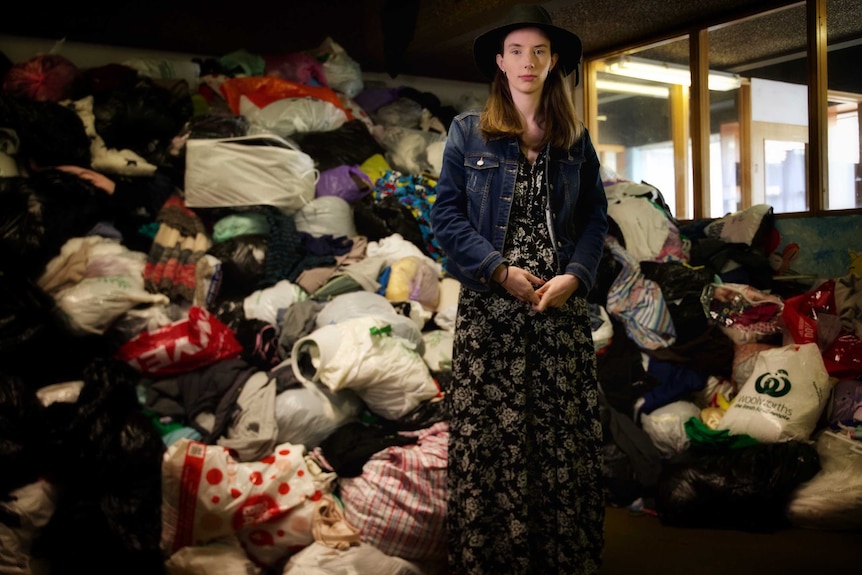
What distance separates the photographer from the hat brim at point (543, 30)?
1769 millimetres

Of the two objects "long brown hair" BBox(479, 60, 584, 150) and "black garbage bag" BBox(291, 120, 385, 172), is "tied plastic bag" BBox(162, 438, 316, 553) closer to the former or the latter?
"long brown hair" BBox(479, 60, 584, 150)

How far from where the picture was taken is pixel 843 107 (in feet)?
11.3

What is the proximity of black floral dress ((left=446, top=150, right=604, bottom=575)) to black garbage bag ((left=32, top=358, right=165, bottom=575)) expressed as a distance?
1.23 meters

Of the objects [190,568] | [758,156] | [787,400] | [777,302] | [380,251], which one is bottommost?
[190,568]

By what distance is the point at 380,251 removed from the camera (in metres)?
3.49

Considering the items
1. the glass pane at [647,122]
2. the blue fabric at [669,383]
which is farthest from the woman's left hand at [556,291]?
the glass pane at [647,122]

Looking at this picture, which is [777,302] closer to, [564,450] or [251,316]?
[564,450]

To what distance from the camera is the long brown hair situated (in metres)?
1.77

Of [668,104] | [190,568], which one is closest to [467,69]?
[668,104]

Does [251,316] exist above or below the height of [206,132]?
below

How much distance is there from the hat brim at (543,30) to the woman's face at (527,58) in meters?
0.02

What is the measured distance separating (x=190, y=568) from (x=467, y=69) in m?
3.74

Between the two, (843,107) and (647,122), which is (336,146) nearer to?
(647,122)

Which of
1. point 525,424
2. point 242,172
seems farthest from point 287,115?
point 525,424
